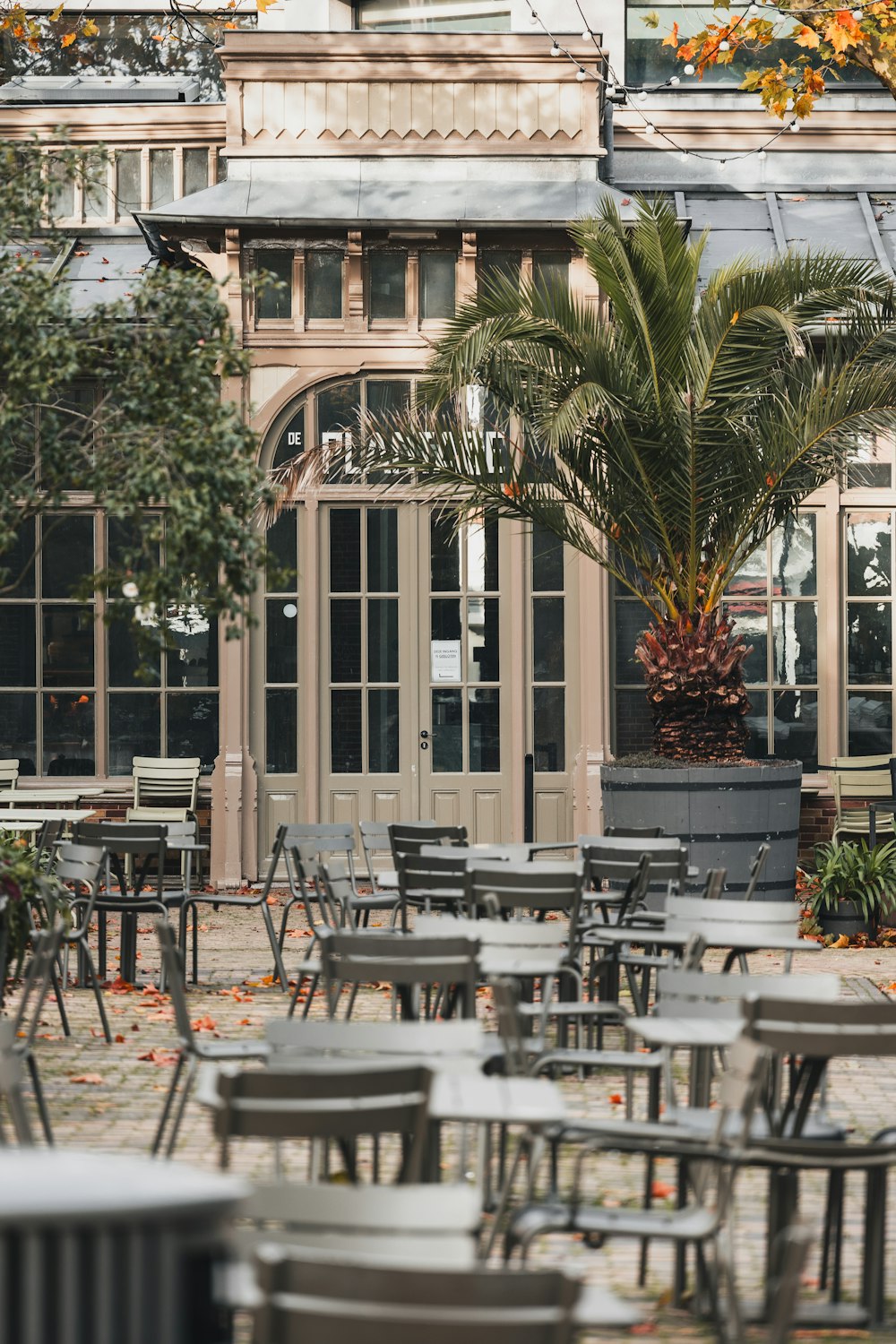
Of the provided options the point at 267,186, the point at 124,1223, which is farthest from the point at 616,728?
the point at 124,1223

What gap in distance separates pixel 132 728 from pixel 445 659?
2.61 metres

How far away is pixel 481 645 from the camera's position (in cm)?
1511

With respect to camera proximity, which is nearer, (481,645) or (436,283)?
(481,645)

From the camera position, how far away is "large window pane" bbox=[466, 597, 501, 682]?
15.1 meters

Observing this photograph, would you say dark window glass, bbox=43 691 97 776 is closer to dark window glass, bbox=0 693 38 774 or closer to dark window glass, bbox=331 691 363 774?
dark window glass, bbox=0 693 38 774

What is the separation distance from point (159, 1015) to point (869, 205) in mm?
10537

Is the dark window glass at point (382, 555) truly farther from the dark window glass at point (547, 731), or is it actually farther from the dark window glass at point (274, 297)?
the dark window glass at point (274, 297)

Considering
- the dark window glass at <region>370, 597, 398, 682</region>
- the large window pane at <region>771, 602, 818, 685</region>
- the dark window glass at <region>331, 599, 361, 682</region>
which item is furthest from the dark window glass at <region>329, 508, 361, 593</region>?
the large window pane at <region>771, 602, 818, 685</region>

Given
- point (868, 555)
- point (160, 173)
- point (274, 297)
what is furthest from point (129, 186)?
point (868, 555)

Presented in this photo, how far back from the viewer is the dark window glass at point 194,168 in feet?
56.7

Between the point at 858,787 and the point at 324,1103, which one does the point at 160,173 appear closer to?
the point at 858,787

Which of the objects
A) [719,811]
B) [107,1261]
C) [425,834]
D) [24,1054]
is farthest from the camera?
[719,811]

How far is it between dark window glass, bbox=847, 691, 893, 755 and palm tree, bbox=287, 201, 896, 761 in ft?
10.3

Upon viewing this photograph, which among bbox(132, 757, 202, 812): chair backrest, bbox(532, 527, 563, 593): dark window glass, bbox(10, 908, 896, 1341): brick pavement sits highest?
bbox(532, 527, 563, 593): dark window glass
